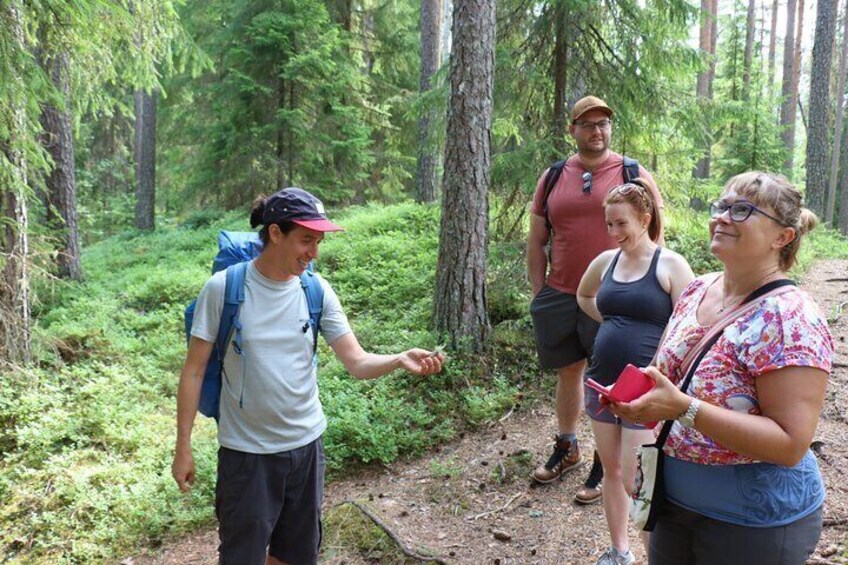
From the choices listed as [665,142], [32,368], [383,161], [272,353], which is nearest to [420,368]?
[272,353]

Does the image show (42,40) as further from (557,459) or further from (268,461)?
(557,459)

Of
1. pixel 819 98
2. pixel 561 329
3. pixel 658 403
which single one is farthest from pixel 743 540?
pixel 819 98

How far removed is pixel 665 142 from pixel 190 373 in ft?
21.9

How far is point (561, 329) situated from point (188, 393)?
2.48 metres

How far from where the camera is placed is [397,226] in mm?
11711

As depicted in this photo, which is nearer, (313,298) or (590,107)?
(313,298)

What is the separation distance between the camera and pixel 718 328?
185 centimetres

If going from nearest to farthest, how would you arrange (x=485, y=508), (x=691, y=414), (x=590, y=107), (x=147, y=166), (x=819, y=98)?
(x=691, y=414) < (x=590, y=107) < (x=485, y=508) < (x=819, y=98) < (x=147, y=166)

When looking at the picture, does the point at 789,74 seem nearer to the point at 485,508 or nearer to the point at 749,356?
the point at 485,508

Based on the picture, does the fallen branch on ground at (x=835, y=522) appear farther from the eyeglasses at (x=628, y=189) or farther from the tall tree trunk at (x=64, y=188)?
the tall tree trunk at (x=64, y=188)

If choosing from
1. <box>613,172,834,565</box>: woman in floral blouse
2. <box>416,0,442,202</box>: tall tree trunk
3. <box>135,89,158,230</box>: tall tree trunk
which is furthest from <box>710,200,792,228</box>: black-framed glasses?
<box>135,89,158,230</box>: tall tree trunk

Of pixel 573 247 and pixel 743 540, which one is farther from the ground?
pixel 573 247

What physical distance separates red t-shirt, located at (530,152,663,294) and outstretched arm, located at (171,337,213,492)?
95.4 inches

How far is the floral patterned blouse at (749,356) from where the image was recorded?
1.64 meters
